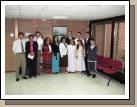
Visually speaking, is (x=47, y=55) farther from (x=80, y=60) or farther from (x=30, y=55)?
(x=30, y=55)

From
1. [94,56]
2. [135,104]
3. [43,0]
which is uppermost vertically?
[43,0]

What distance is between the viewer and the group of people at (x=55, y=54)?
5043 millimetres

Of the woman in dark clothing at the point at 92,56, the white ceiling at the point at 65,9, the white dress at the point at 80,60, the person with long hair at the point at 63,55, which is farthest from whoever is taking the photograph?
the person with long hair at the point at 63,55

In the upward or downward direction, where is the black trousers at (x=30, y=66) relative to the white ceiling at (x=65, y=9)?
downward

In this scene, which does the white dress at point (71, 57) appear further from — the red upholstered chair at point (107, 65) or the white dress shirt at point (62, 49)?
the red upholstered chair at point (107, 65)

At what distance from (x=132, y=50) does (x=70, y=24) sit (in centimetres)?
358

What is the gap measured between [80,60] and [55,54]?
1.05m

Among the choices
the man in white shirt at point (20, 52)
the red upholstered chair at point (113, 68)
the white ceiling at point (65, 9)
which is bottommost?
the red upholstered chair at point (113, 68)

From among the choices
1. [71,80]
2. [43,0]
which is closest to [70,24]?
[71,80]

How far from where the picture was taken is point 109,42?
6.56 meters

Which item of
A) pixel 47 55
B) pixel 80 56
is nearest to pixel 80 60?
pixel 80 56

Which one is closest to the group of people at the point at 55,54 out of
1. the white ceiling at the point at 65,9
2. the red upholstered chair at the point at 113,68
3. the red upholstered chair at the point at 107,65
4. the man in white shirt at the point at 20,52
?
the man in white shirt at the point at 20,52

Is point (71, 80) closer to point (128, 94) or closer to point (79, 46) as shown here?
point (79, 46)

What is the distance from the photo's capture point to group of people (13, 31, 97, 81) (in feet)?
16.5
